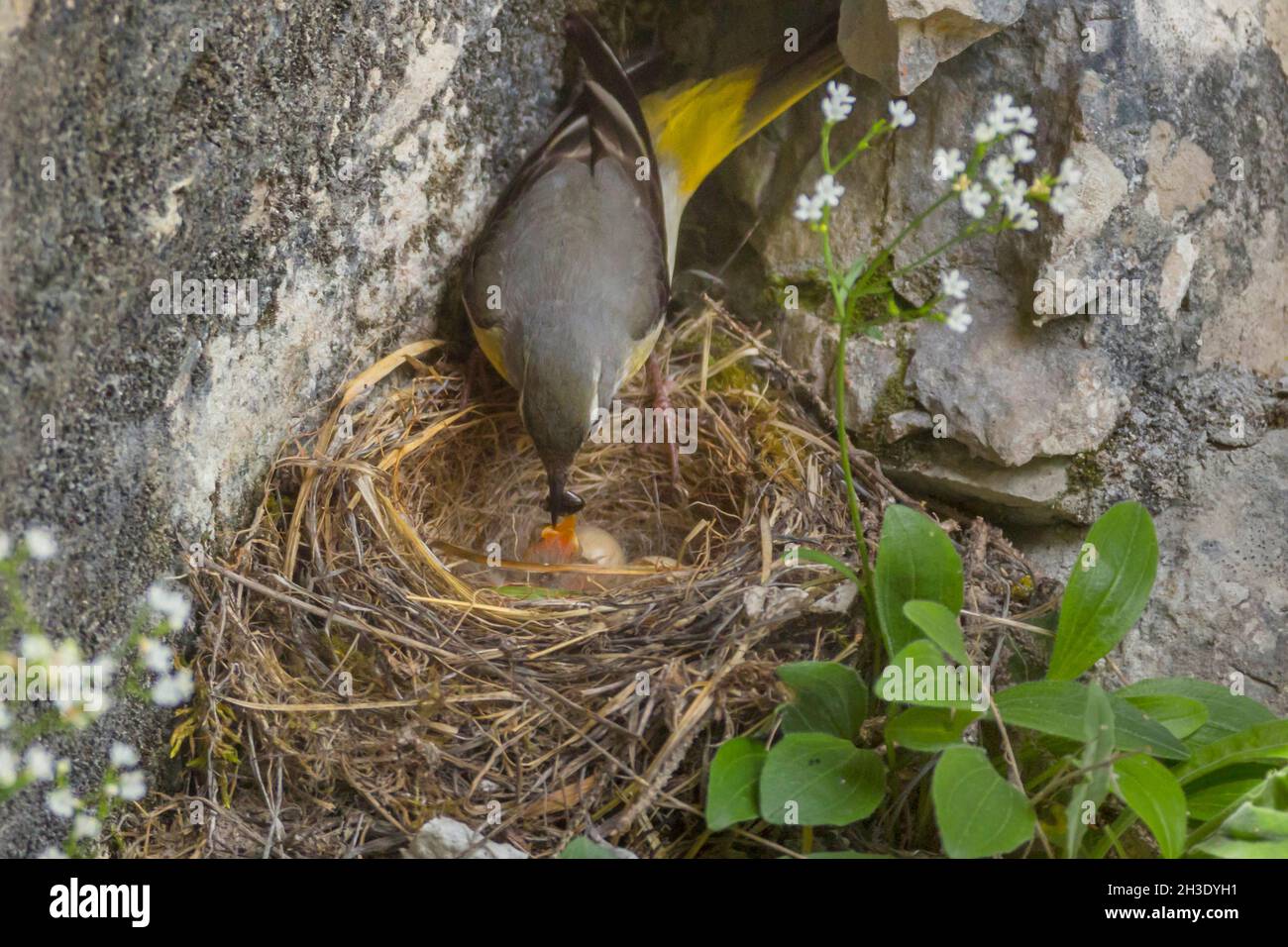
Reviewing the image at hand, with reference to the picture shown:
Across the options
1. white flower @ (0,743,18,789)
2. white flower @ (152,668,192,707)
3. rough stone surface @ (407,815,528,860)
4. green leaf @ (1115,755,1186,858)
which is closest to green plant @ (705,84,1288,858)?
green leaf @ (1115,755,1186,858)

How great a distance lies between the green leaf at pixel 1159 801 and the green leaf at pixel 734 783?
594 mm

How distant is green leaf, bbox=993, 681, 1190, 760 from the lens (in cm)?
209

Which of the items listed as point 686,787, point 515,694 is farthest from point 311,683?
point 686,787

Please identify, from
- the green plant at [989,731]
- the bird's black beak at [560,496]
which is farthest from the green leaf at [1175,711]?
the bird's black beak at [560,496]

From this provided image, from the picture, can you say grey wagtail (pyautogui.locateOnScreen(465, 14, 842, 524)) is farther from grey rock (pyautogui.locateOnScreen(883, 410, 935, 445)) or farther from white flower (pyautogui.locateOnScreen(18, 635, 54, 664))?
white flower (pyautogui.locateOnScreen(18, 635, 54, 664))

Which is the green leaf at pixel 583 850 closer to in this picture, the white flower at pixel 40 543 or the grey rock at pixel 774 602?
the grey rock at pixel 774 602

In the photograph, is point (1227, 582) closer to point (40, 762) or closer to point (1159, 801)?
point (1159, 801)

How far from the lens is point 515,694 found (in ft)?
8.07

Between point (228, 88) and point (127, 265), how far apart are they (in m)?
0.41

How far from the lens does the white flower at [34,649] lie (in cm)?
207

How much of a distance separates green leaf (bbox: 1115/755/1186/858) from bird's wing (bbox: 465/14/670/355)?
1.66 m

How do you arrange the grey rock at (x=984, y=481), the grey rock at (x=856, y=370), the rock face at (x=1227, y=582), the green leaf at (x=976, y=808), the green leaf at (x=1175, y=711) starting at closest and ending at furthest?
the green leaf at (x=976, y=808)
the green leaf at (x=1175, y=711)
the rock face at (x=1227, y=582)
the grey rock at (x=984, y=481)
the grey rock at (x=856, y=370)

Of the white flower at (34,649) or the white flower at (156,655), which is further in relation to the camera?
the white flower at (156,655)

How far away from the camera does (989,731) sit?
2.35 m
